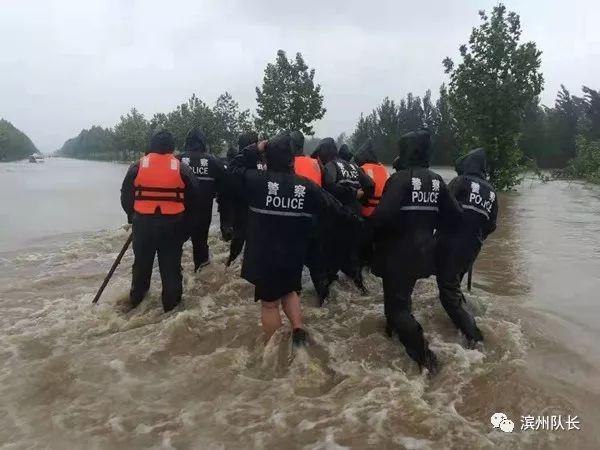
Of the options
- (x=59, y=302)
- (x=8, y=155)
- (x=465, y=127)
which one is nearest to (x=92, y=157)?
(x=8, y=155)

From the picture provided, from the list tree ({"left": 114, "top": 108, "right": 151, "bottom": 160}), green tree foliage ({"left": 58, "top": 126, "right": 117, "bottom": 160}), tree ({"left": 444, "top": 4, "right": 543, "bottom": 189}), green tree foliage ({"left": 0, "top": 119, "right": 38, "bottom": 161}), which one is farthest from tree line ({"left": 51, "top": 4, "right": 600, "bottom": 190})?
green tree foliage ({"left": 58, "top": 126, "right": 117, "bottom": 160})

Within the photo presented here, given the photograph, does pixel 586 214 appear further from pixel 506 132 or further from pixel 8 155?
pixel 8 155

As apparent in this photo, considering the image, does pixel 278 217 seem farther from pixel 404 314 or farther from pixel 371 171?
pixel 371 171

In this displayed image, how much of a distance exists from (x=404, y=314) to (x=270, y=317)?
1.07m

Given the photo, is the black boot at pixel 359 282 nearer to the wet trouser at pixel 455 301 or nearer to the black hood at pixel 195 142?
the wet trouser at pixel 455 301

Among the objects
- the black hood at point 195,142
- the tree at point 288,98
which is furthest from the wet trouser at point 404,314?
the tree at point 288,98

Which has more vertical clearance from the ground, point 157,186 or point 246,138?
point 246,138

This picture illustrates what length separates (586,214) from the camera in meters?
13.5

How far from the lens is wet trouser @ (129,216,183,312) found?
4770 mm

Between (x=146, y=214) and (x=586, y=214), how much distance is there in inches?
Answer: 500

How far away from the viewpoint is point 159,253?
4922mm

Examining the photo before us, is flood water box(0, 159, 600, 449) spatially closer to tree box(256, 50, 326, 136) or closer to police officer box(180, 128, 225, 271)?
police officer box(180, 128, 225, 271)

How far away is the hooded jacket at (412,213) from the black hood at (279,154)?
0.79 meters

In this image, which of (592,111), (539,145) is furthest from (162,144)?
(539,145)
